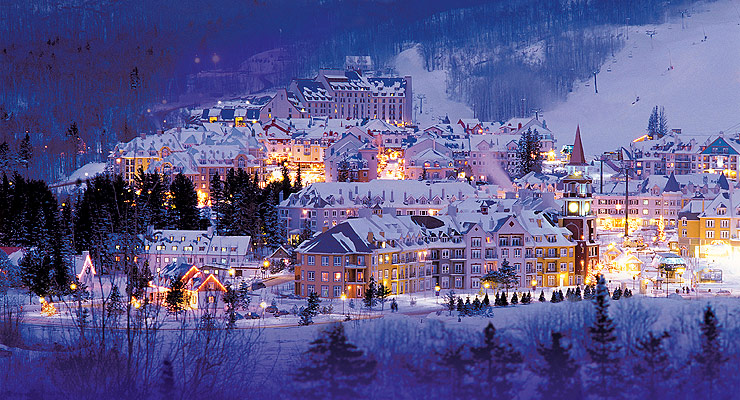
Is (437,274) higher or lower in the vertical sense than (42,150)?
lower

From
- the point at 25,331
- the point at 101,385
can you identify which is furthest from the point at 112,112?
the point at 101,385

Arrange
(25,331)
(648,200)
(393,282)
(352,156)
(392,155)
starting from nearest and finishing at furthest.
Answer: (25,331)
(393,282)
(648,200)
(352,156)
(392,155)

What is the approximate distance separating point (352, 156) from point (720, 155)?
45534 mm

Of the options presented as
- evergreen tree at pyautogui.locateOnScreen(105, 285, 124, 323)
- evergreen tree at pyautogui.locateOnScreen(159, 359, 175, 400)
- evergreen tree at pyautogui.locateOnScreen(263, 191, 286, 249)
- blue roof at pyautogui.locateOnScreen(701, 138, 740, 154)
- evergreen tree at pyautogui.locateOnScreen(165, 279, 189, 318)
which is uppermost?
blue roof at pyautogui.locateOnScreen(701, 138, 740, 154)

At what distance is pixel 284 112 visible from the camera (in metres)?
174

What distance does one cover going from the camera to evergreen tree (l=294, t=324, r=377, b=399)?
1592 inches

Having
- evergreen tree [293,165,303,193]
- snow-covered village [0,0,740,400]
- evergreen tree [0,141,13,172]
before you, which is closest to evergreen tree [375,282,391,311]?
snow-covered village [0,0,740,400]

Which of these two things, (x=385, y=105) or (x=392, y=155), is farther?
(x=385, y=105)

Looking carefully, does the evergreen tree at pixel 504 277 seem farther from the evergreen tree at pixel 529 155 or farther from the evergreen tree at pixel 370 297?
the evergreen tree at pixel 529 155

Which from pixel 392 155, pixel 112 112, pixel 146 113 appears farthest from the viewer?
pixel 146 113

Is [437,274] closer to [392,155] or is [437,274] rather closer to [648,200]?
[648,200]

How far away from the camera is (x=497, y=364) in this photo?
43125mm

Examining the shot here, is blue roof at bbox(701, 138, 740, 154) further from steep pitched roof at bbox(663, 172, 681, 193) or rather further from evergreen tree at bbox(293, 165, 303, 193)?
evergreen tree at bbox(293, 165, 303, 193)

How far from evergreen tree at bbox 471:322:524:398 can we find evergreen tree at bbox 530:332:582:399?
0.82 meters
